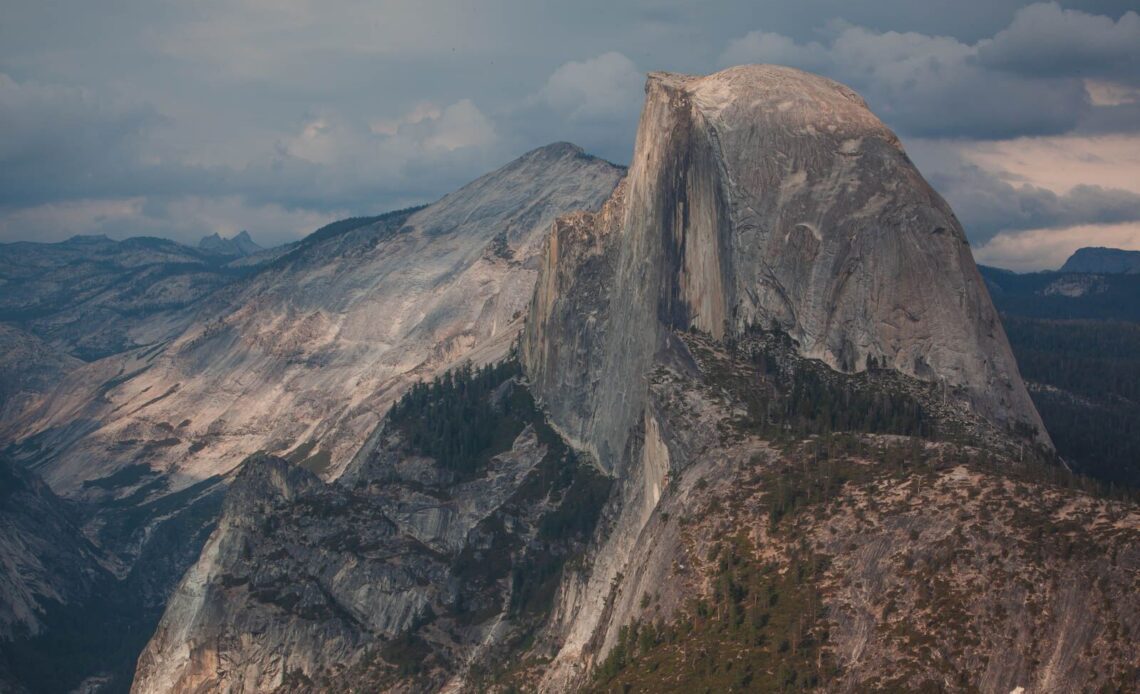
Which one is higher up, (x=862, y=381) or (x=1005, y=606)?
(x=862, y=381)

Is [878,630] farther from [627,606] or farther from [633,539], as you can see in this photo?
[633,539]

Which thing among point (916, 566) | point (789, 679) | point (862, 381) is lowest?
point (789, 679)

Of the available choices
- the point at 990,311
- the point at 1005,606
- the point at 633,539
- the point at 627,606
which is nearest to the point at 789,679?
the point at 1005,606

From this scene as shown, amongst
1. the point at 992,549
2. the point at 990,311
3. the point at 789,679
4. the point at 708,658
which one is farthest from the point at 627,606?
the point at 990,311

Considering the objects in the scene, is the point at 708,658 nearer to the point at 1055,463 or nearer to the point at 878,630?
the point at 878,630

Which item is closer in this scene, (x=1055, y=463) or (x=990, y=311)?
(x=1055, y=463)

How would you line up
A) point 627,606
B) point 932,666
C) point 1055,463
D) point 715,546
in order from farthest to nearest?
1. point 1055,463
2. point 627,606
3. point 715,546
4. point 932,666

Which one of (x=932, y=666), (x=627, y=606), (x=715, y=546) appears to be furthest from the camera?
(x=627, y=606)

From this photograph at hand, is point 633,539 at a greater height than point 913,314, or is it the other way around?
point 913,314

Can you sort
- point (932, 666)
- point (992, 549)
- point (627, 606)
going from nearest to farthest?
point (932, 666), point (992, 549), point (627, 606)
